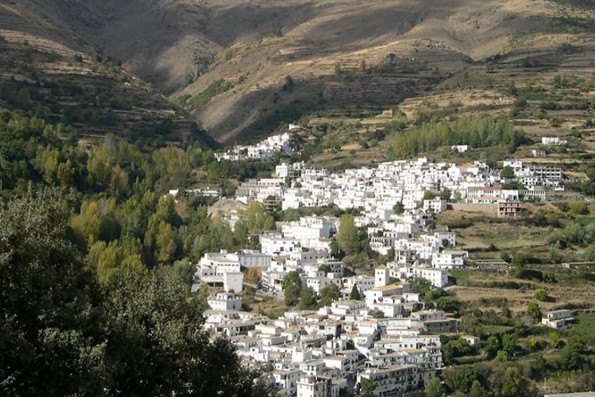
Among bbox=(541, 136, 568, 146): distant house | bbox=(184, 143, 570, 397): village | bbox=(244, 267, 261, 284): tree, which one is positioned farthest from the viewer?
bbox=(541, 136, 568, 146): distant house

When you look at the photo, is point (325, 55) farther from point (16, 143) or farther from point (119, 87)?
point (16, 143)

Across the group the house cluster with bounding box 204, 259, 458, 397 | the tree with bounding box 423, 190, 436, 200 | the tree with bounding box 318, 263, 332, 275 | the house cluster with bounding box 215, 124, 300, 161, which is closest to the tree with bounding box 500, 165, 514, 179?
the tree with bounding box 423, 190, 436, 200

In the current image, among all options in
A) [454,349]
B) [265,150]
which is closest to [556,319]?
[454,349]

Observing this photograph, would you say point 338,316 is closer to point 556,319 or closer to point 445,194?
Result: point 556,319

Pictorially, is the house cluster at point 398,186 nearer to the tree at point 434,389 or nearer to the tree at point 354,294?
the tree at point 354,294

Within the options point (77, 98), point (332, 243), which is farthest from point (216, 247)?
point (77, 98)

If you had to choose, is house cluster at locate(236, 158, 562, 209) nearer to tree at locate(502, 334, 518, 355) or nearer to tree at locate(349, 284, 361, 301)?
tree at locate(349, 284, 361, 301)

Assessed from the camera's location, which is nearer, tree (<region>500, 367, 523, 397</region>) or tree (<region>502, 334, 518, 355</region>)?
tree (<region>500, 367, 523, 397</region>)
